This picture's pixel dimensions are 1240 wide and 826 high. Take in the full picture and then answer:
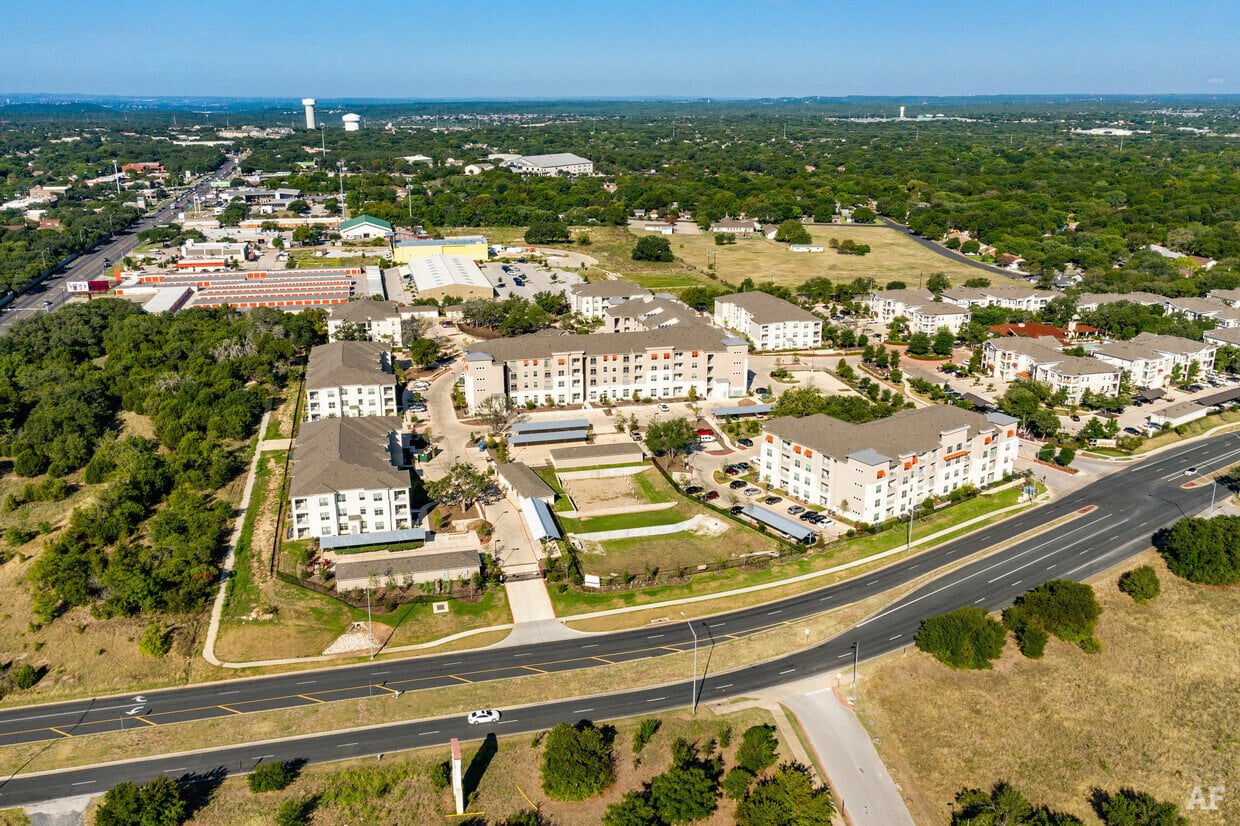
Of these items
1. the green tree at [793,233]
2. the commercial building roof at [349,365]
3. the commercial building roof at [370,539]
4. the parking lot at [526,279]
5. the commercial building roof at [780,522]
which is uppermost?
the green tree at [793,233]

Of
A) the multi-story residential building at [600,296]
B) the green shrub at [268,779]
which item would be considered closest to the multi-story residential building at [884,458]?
the green shrub at [268,779]

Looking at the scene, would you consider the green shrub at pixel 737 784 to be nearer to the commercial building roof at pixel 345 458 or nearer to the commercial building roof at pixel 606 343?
the commercial building roof at pixel 345 458

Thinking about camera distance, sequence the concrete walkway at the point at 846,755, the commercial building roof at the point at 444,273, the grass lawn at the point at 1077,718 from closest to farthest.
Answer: the concrete walkway at the point at 846,755 < the grass lawn at the point at 1077,718 < the commercial building roof at the point at 444,273

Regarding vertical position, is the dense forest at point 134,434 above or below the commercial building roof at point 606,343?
below

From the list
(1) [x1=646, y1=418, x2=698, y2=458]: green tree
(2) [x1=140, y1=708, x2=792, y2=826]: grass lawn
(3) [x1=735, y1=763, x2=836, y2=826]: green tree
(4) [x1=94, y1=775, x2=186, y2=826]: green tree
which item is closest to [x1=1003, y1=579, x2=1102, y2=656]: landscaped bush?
(2) [x1=140, y1=708, x2=792, y2=826]: grass lawn

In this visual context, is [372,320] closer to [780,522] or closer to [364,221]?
[780,522]
